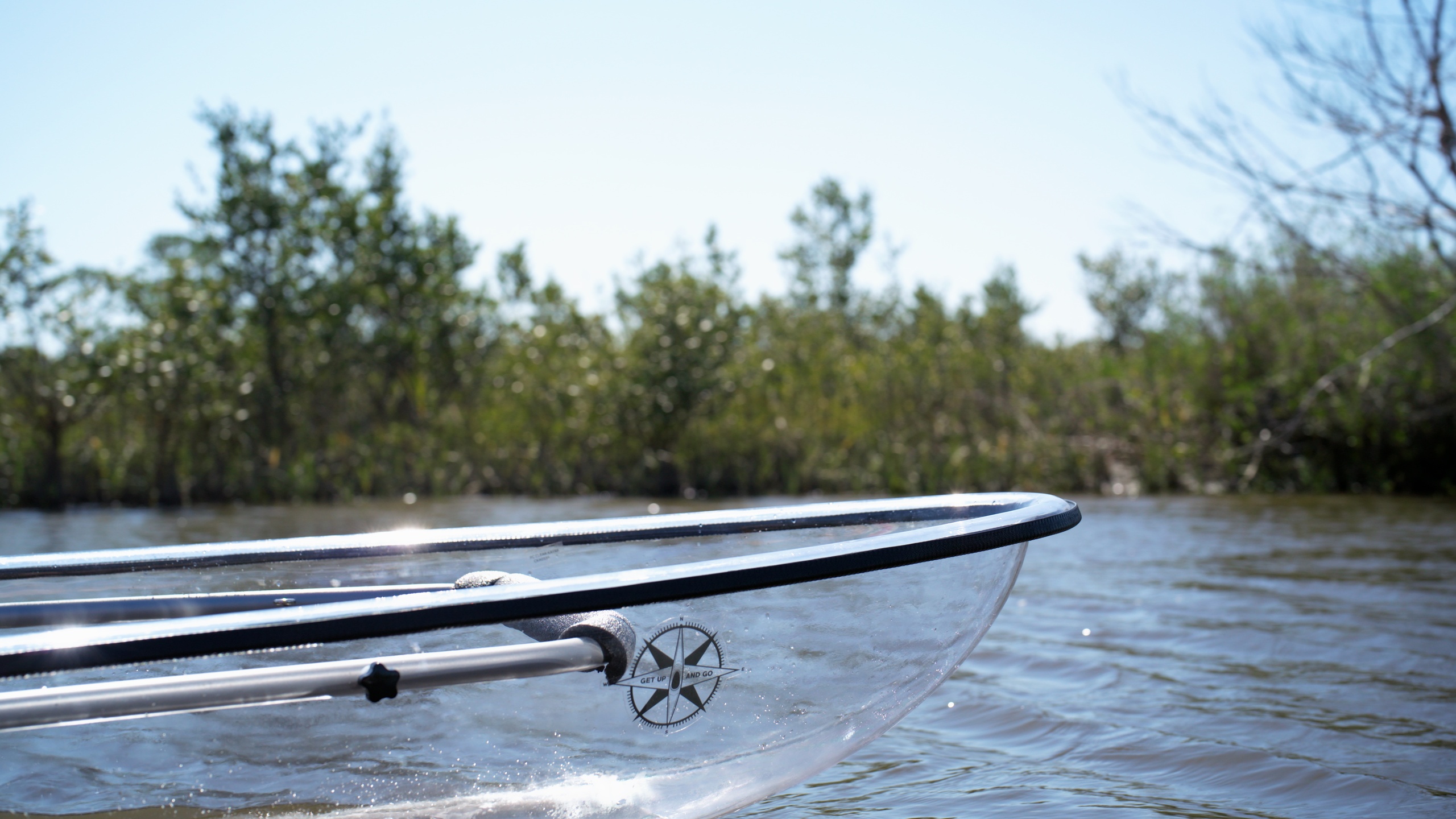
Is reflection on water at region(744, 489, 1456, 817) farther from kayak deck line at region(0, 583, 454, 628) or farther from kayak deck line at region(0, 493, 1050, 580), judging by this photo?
kayak deck line at region(0, 583, 454, 628)

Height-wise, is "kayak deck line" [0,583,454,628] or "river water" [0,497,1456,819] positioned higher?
"kayak deck line" [0,583,454,628]

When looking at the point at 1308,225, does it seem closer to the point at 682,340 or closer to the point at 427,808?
the point at 682,340

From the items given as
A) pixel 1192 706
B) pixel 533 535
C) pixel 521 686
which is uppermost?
pixel 533 535

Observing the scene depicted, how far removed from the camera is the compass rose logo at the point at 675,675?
1.82 metres

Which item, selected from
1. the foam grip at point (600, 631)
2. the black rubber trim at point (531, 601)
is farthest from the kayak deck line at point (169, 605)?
the black rubber trim at point (531, 601)

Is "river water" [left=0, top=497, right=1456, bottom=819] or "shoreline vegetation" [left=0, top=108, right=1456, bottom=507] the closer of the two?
"river water" [left=0, top=497, right=1456, bottom=819]

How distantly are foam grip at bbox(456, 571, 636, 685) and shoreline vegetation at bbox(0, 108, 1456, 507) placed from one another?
9.25m

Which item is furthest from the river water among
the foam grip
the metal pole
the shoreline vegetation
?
the shoreline vegetation

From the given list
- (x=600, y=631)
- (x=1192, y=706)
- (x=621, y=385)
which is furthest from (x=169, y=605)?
(x=621, y=385)

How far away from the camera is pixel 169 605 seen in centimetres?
224

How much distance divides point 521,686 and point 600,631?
9.3 inches

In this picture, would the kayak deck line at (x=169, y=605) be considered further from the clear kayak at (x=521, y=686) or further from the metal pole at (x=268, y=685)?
the metal pole at (x=268, y=685)

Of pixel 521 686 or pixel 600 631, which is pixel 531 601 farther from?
pixel 521 686

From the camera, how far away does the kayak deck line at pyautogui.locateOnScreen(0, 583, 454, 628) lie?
2.13 m
